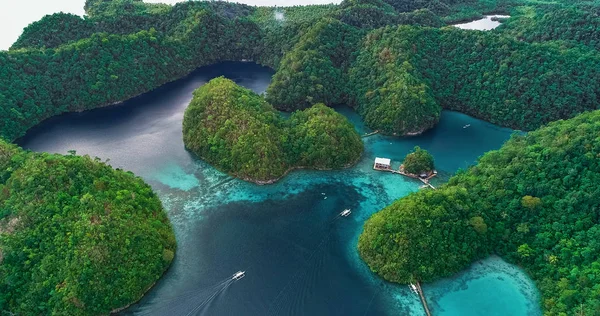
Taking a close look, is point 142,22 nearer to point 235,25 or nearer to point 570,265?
point 235,25

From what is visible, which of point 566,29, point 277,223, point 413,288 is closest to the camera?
point 413,288

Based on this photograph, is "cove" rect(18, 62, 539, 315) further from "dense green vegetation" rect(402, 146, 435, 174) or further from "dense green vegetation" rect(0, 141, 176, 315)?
"dense green vegetation" rect(0, 141, 176, 315)

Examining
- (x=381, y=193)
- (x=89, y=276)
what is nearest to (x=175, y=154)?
(x=89, y=276)

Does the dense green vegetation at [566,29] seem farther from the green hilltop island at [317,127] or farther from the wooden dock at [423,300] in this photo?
the wooden dock at [423,300]

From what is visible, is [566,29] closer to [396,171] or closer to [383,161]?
[396,171]

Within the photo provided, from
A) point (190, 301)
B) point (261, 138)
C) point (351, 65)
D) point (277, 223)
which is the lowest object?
point (190, 301)

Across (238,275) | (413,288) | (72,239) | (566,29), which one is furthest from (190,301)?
(566,29)

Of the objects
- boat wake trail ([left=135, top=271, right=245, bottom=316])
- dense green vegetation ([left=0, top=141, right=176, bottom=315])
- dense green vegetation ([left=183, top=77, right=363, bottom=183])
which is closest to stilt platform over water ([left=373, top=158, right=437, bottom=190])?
dense green vegetation ([left=183, top=77, right=363, bottom=183])
